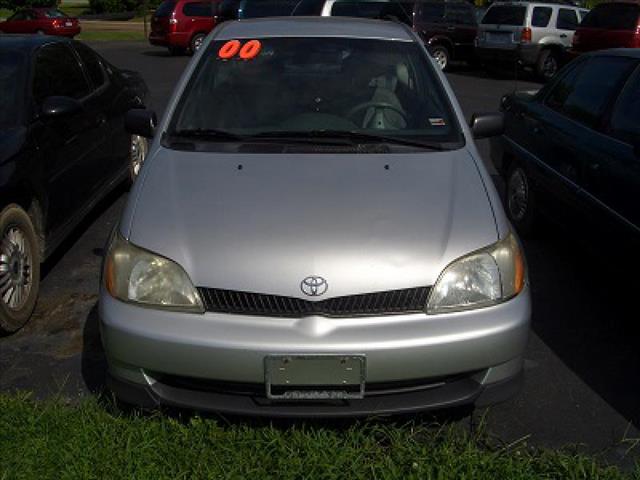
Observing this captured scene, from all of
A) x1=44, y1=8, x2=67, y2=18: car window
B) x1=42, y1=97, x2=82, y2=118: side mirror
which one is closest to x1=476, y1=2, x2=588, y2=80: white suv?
x1=42, y1=97, x2=82, y2=118: side mirror

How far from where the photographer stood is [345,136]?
3656 millimetres

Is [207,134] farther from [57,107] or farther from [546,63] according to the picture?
[546,63]

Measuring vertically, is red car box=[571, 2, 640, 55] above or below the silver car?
below

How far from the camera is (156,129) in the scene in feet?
12.5

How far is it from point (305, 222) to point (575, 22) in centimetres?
1580

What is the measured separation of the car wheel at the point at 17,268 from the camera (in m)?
4.02

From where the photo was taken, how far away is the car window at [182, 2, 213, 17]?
70.1 ft

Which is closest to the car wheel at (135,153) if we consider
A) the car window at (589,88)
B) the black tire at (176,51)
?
the car window at (589,88)

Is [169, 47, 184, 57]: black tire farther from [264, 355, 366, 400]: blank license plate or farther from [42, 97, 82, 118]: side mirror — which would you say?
[264, 355, 366, 400]: blank license plate

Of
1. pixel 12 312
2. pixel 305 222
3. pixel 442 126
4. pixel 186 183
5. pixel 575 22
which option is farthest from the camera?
pixel 575 22

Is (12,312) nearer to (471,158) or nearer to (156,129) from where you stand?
(156,129)

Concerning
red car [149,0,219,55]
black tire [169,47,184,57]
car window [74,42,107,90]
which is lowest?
black tire [169,47,184,57]

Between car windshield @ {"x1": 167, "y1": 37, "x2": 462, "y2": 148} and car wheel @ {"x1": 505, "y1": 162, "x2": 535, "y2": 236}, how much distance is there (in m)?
1.73

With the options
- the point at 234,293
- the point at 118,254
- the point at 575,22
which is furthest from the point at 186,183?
the point at 575,22
